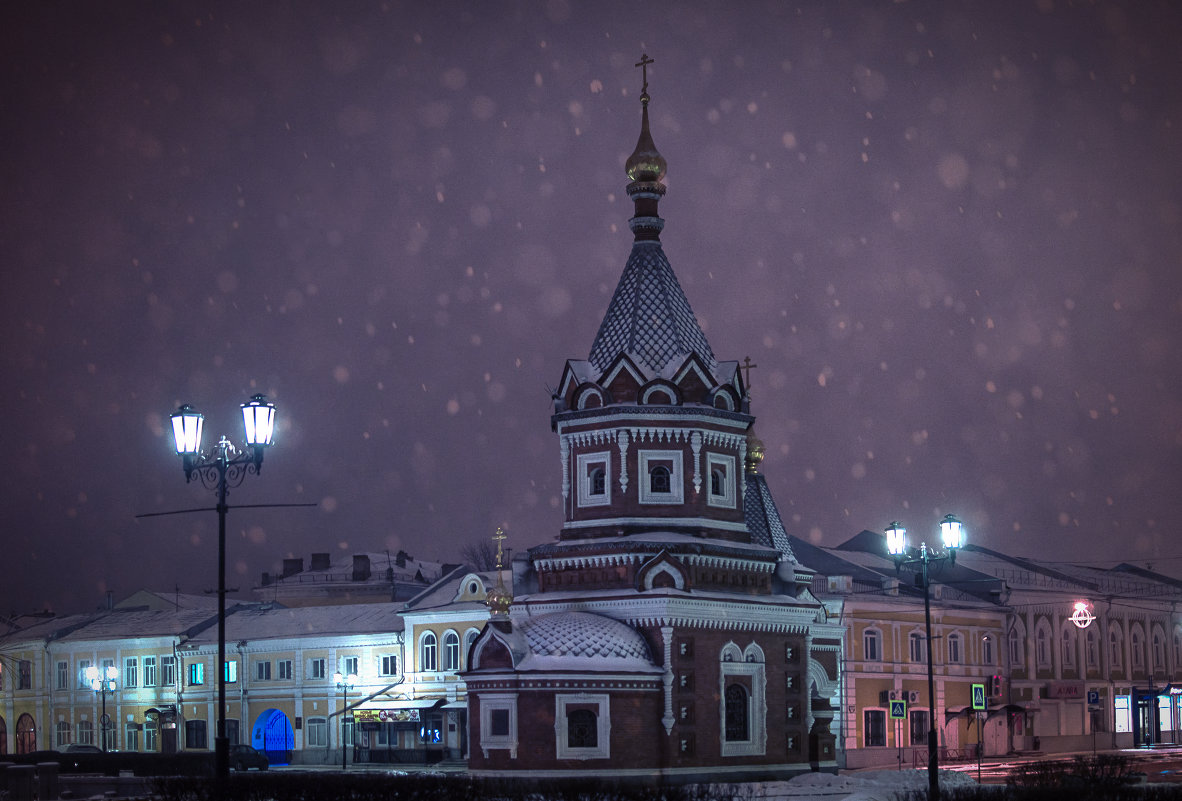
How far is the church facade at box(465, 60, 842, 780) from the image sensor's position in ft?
127

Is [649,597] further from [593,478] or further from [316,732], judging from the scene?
[316,732]

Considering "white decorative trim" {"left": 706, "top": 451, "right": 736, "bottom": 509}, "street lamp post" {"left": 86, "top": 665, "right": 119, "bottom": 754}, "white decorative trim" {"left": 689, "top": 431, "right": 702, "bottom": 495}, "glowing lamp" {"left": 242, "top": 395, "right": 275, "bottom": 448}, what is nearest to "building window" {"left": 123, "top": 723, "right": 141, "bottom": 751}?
"street lamp post" {"left": 86, "top": 665, "right": 119, "bottom": 754}

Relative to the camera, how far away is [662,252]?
44.2 metres

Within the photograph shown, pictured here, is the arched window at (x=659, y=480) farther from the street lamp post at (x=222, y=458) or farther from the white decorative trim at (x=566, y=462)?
the street lamp post at (x=222, y=458)

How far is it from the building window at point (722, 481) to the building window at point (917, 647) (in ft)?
62.2

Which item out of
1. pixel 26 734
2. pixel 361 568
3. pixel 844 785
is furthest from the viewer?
pixel 361 568

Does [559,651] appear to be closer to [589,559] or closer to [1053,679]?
[589,559]

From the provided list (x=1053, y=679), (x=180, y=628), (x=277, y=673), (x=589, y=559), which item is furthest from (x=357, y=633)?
(x=1053, y=679)

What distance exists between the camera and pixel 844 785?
38250 mm

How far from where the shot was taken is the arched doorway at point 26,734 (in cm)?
7312

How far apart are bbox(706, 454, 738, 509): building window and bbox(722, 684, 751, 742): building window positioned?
479cm

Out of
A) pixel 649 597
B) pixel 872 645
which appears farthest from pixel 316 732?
pixel 649 597

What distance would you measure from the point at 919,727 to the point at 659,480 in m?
21.3

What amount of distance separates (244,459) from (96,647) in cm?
4725
